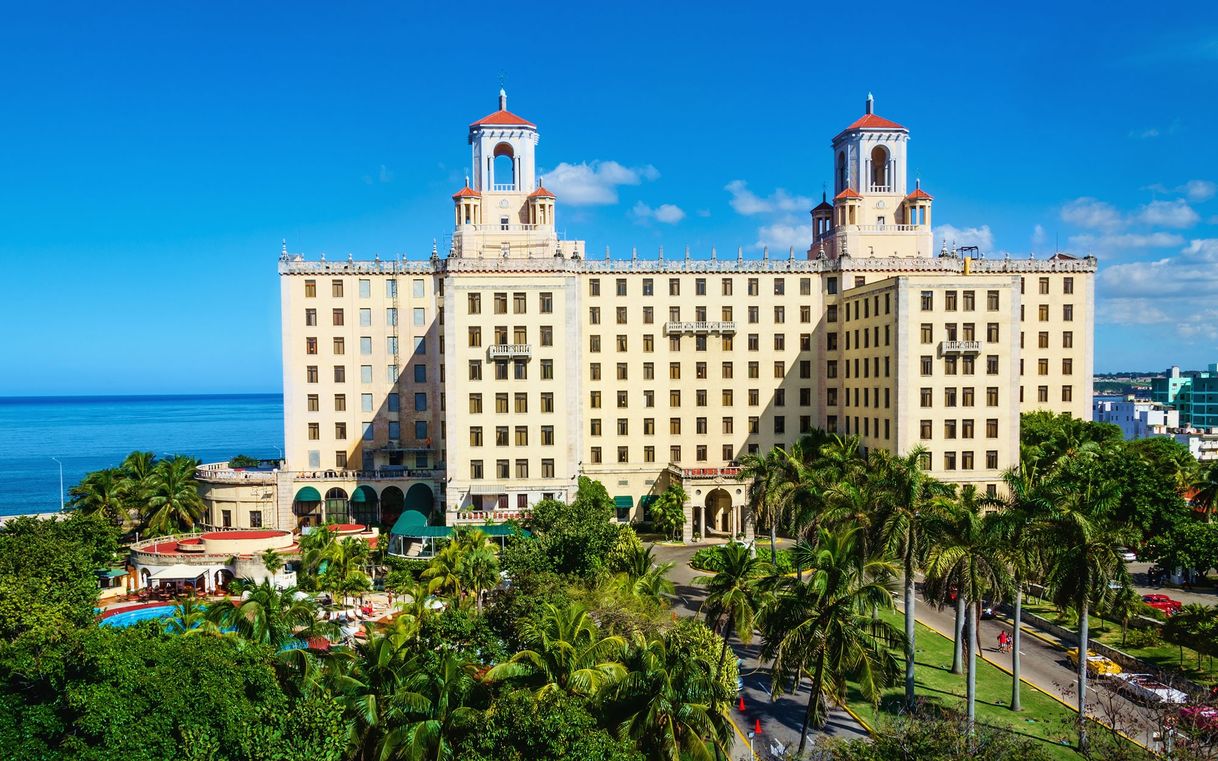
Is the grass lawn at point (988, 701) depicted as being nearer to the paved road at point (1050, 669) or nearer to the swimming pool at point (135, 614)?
the paved road at point (1050, 669)

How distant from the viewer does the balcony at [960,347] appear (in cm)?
7394

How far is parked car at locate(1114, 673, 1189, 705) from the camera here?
3636cm

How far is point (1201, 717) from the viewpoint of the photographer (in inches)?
1193

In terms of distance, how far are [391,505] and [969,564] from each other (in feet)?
208

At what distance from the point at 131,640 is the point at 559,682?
1539cm

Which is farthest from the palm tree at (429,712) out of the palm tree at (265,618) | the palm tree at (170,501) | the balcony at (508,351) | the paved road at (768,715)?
the palm tree at (170,501)

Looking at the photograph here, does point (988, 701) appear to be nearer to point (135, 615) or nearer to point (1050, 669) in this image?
point (1050, 669)

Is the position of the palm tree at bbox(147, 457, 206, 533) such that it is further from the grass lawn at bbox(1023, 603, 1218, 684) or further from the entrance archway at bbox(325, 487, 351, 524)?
the grass lawn at bbox(1023, 603, 1218, 684)

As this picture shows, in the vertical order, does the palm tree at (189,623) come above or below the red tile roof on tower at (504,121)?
below

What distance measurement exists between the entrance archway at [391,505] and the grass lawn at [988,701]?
54.7m

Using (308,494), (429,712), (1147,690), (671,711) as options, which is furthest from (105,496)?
(1147,690)

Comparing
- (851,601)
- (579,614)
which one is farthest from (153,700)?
(851,601)

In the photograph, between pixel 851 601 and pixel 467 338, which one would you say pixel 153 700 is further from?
pixel 467 338

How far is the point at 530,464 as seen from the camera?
249ft
